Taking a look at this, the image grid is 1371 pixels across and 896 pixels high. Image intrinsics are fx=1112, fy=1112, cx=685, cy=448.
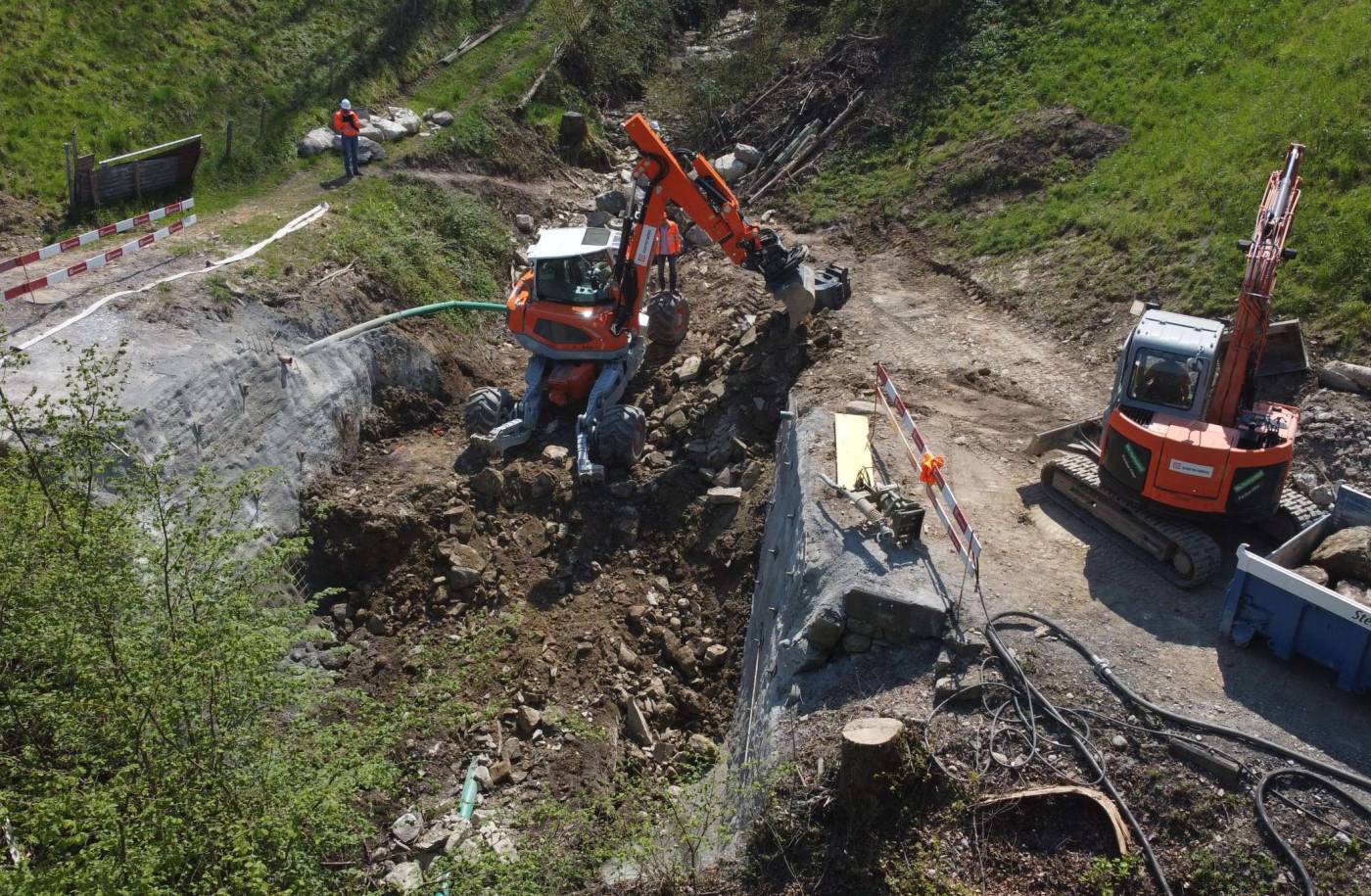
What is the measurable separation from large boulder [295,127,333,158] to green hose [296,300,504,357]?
5.71 m

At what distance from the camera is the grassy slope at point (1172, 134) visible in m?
16.7

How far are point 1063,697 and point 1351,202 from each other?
35.9 feet

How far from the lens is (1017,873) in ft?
28.9

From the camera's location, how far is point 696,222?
55.2 feet

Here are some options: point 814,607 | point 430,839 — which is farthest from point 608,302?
point 430,839

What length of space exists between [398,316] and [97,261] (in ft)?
14.8

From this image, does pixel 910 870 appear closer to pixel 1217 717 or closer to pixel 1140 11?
pixel 1217 717

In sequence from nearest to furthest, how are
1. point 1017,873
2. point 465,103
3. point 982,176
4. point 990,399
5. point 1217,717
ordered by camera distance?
point 1017,873, point 1217,717, point 990,399, point 982,176, point 465,103

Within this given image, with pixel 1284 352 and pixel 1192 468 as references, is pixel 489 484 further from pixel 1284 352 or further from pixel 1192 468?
pixel 1284 352

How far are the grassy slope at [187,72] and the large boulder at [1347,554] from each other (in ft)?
65.3

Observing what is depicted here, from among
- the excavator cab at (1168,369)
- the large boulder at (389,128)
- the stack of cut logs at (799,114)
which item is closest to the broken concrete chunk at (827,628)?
the excavator cab at (1168,369)

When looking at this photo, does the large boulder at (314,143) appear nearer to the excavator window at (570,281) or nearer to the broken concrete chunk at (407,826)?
the excavator window at (570,281)

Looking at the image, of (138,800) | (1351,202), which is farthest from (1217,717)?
(1351,202)

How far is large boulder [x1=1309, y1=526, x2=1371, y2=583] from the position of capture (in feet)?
34.3
